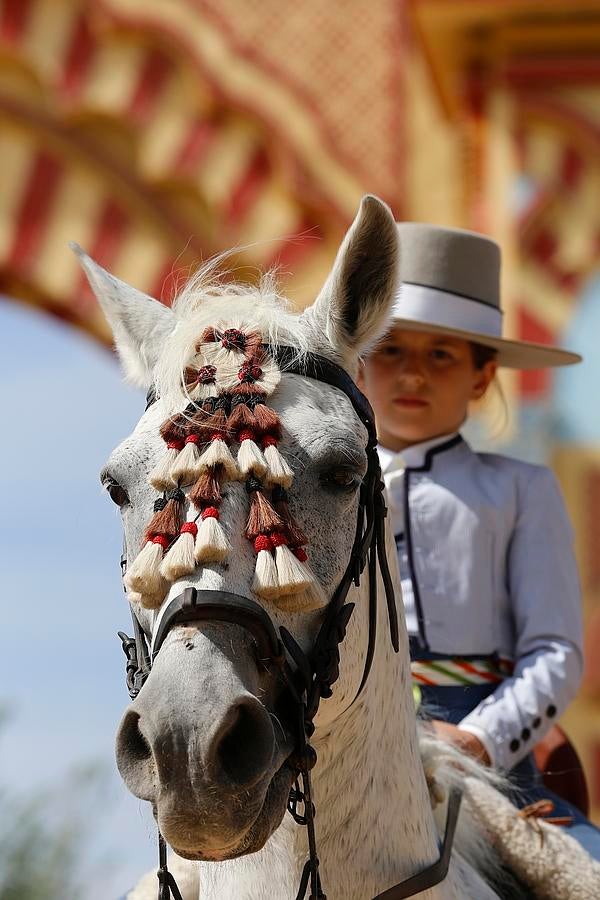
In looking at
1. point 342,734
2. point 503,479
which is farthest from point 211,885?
point 503,479

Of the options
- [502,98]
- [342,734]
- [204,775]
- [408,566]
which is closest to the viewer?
[204,775]

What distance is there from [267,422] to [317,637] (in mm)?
293

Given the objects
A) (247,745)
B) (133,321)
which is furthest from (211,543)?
(133,321)

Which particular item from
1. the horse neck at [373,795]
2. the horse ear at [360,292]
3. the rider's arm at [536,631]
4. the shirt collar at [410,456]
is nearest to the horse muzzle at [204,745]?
the horse neck at [373,795]

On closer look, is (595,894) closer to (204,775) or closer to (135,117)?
(204,775)

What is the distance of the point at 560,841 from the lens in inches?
99.7

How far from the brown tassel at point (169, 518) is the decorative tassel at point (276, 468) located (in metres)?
0.12

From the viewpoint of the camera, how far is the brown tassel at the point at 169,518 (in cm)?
190

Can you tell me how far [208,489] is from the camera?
6.23 ft

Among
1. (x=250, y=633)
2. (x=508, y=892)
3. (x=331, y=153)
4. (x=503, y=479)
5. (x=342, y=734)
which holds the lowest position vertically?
(x=508, y=892)

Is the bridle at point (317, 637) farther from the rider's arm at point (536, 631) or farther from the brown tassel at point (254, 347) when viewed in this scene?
the rider's arm at point (536, 631)

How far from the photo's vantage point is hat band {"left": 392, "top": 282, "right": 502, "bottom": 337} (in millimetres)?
3025

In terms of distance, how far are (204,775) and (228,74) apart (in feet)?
20.8

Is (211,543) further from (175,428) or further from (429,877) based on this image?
(429,877)
